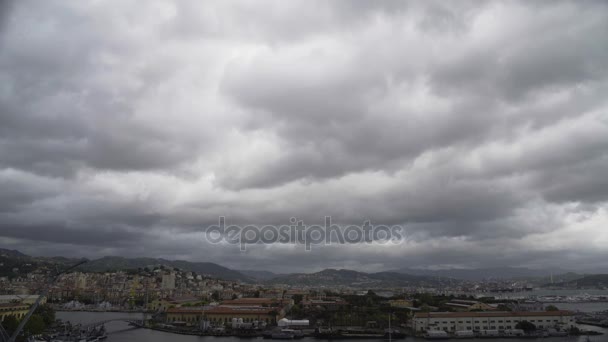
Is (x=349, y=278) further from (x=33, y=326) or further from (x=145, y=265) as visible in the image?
(x=33, y=326)

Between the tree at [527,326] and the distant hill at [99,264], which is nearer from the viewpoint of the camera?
the tree at [527,326]

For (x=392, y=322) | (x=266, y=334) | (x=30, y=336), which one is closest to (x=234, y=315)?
(x=266, y=334)

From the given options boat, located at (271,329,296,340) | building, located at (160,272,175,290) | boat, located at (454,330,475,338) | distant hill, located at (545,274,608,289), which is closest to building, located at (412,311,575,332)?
boat, located at (454,330,475,338)

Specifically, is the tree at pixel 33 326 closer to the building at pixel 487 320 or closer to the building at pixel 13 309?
the building at pixel 13 309

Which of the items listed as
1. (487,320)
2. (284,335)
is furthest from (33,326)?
(487,320)

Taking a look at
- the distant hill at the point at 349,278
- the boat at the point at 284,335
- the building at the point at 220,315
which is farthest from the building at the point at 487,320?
the distant hill at the point at 349,278

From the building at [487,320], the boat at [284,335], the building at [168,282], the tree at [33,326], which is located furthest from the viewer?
the building at [168,282]

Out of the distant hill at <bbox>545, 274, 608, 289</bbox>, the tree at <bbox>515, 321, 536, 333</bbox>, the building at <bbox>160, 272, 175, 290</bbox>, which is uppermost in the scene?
the tree at <bbox>515, 321, 536, 333</bbox>

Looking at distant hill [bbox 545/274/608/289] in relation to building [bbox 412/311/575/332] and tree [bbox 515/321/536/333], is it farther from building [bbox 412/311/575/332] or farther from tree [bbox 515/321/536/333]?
tree [bbox 515/321/536/333]
